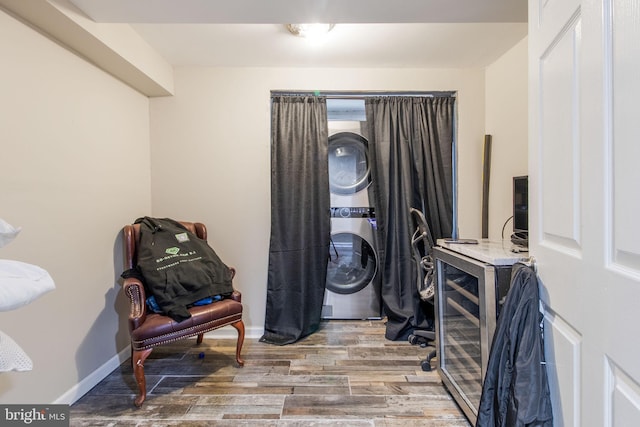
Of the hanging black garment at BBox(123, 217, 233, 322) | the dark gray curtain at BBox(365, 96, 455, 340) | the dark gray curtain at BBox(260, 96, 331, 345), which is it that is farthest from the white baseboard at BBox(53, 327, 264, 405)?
the dark gray curtain at BBox(365, 96, 455, 340)

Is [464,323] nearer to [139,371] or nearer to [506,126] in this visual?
[506,126]

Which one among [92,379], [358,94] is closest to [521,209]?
[358,94]

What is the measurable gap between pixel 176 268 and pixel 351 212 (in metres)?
1.52

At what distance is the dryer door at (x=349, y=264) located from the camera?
2.73 meters

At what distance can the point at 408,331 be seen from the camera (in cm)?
248

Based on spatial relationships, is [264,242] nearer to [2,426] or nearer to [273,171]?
[273,171]

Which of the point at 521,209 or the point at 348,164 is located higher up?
the point at 348,164

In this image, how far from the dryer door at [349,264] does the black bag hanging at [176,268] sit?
38.7 inches

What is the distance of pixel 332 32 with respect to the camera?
6.63 ft

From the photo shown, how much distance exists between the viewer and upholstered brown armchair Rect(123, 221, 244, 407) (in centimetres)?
172

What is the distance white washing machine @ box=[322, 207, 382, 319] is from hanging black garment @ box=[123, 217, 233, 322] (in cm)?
101

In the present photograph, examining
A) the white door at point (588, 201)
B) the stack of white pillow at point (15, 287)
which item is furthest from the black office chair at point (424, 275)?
the stack of white pillow at point (15, 287)

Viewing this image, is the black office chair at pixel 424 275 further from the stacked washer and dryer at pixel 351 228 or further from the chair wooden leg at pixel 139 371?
the chair wooden leg at pixel 139 371

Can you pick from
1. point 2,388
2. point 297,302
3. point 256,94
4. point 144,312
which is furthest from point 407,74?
point 2,388
